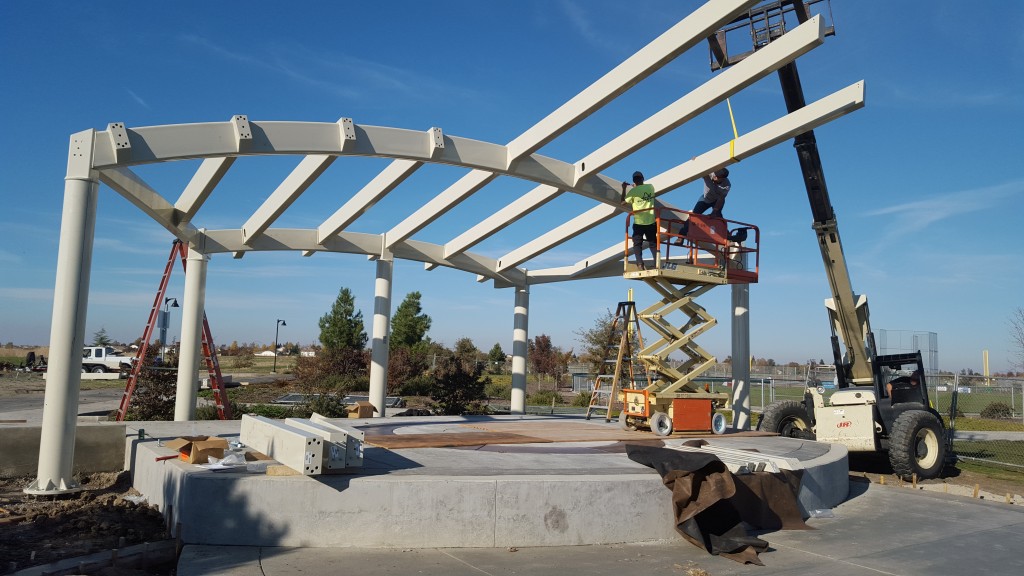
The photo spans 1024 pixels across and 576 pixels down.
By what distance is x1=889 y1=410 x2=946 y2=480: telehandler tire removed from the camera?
1128cm

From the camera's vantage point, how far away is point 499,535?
6434 mm

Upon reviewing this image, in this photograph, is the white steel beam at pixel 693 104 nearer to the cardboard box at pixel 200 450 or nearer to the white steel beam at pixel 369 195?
the white steel beam at pixel 369 195

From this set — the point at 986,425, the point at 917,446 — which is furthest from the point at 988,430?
the point at 917,446

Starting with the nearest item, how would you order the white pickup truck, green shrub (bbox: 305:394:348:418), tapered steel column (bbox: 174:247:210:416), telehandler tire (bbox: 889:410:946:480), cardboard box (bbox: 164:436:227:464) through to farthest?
cardboard box (bbox: 164:436:227:464), telehandler tire (bbox: 889:410:946:480), tapered steel column (bbox: 174:247:210:416), green shrub (bbox: 305:394:348:418), the white pickup truck

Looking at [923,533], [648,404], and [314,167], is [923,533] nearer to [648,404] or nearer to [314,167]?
[648,404]

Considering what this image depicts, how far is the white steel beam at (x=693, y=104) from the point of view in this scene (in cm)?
841

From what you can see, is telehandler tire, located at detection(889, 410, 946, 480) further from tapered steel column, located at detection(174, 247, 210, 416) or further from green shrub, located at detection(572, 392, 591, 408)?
green shrub, located at detection(572, 392, 591, 408)

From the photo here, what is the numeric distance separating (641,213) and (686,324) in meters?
2.27


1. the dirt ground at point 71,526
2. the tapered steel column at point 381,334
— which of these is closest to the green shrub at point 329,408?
the tapered steel column at point 381,334

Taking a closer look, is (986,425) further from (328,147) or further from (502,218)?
(328,147)

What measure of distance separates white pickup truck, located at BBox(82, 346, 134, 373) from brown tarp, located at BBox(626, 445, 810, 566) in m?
39.7

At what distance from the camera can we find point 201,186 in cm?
1130

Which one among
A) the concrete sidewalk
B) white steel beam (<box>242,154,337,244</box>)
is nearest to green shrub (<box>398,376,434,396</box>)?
white steel beam (<box>242,154,337,244</box>)

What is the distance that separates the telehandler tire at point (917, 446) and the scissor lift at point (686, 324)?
275 cm
